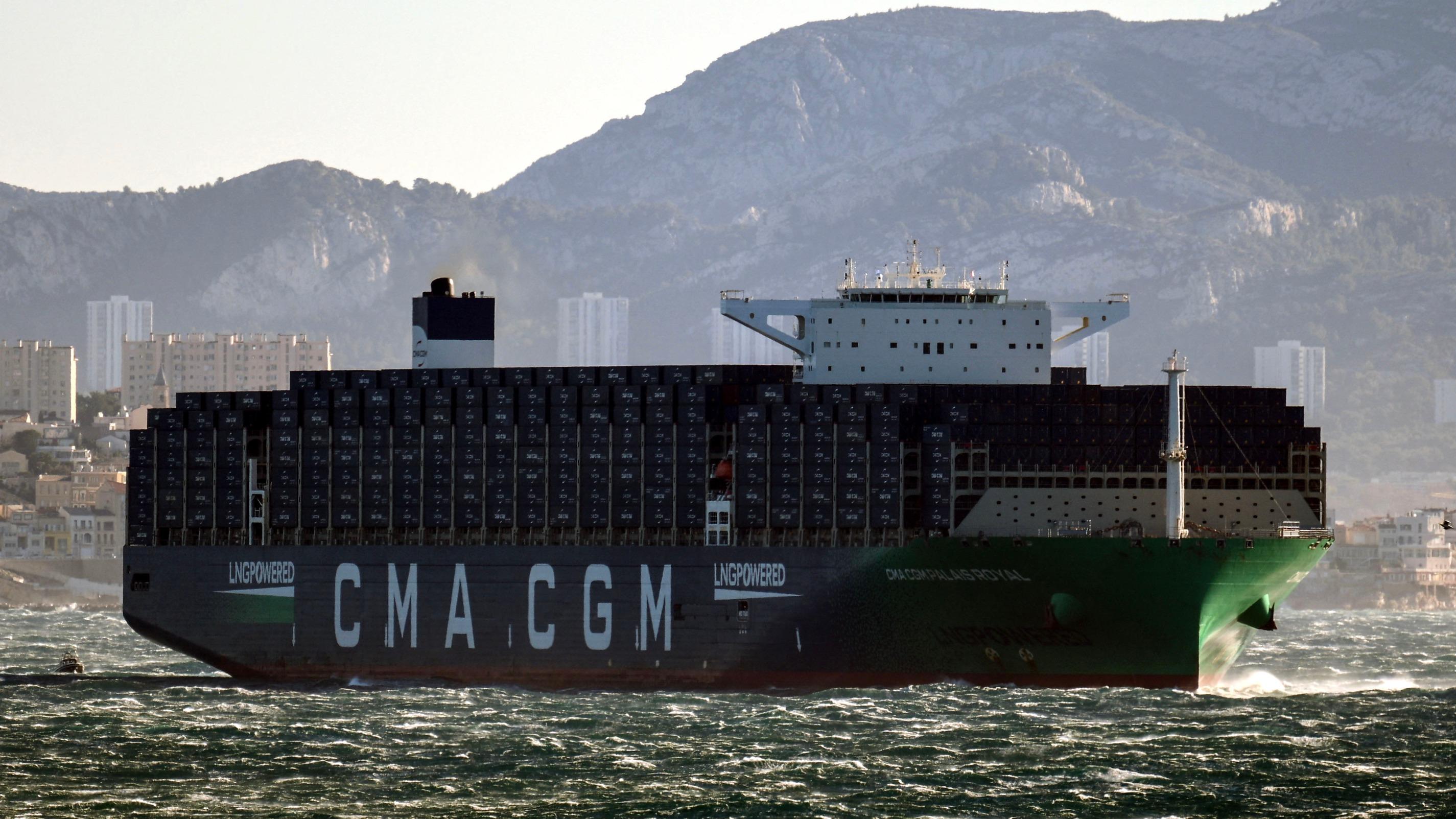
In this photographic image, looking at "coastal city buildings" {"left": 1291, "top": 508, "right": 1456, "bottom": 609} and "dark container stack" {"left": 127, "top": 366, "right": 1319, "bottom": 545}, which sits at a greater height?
"dark container stack" {"left": 127, "top": 366, "right": 1319, "bottom": 545}

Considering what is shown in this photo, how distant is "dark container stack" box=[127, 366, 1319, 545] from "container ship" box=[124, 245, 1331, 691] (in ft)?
0.28

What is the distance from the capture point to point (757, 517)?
220 ft

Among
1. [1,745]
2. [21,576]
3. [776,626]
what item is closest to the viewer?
[1,745]

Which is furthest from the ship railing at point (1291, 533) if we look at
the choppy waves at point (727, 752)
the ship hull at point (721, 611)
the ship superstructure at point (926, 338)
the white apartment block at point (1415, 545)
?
the white apartment block at point (1415, 545)

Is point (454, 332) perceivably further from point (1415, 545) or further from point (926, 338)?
point (1415, 545)

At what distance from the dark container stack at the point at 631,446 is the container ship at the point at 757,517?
0.28ft

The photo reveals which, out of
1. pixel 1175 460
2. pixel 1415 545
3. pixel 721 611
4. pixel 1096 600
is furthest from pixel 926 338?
pixel 1415 545

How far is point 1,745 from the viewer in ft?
183

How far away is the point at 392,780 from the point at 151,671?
1192 inches

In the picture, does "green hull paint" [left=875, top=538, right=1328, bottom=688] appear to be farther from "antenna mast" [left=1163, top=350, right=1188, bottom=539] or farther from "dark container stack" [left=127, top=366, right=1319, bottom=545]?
"dark container stack" [left=127, top=366, right=1319, bottom=545]

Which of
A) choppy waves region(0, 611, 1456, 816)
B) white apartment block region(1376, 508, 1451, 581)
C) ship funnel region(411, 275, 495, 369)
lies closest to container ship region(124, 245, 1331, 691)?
Result: choppy waves region(0, 611, 1456, 816)

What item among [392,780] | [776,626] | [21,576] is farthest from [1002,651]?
[21,576]

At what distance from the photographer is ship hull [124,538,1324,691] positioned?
62.8 m

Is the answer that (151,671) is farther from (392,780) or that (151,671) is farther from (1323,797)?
(1323,797)
